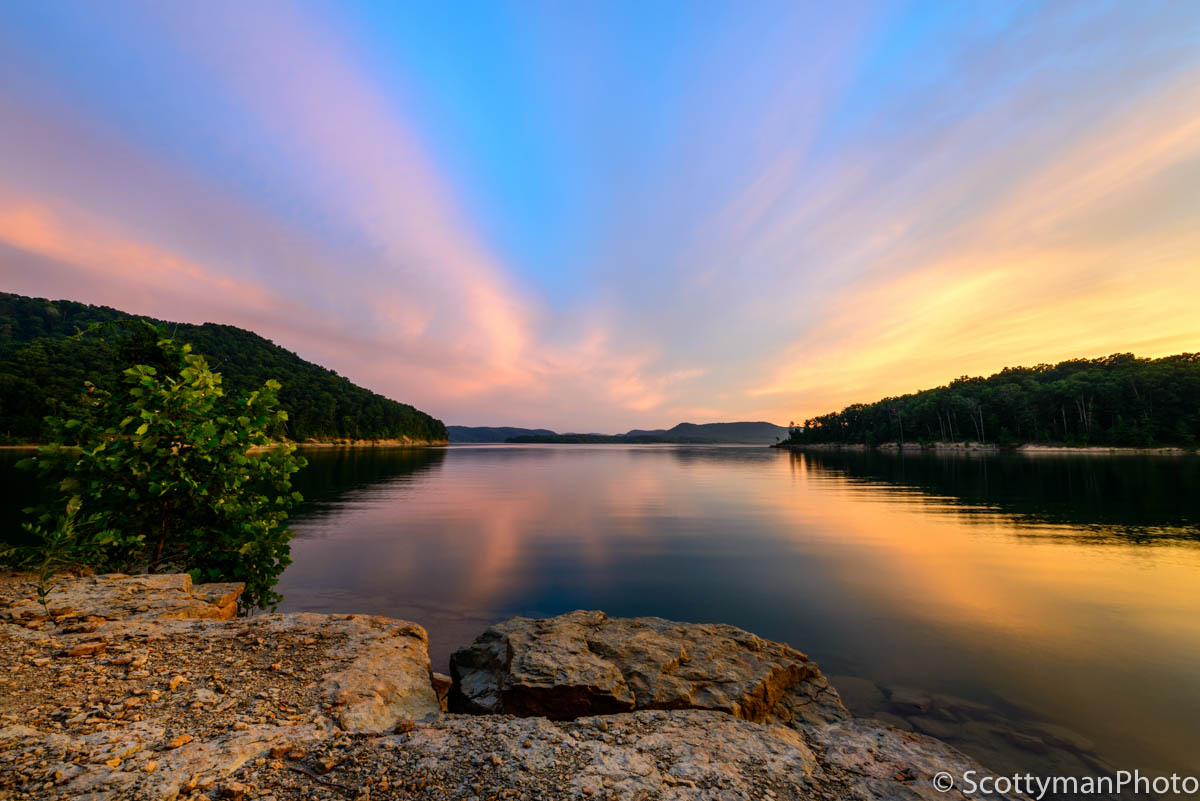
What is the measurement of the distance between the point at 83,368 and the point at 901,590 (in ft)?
516

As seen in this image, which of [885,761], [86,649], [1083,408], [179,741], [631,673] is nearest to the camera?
[179,741]

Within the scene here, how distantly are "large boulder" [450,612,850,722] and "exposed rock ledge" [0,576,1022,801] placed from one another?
0.12 feet

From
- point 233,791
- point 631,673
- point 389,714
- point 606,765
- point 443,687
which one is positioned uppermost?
point 233,791

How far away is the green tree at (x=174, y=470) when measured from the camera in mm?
8688

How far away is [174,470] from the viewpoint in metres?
9.06

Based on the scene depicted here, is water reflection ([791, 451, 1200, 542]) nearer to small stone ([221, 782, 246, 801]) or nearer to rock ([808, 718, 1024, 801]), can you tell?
rock ([808, 718, 1024, 801])

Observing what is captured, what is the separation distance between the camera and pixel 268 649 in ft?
21.5

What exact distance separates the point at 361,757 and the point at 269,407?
8.73 metres

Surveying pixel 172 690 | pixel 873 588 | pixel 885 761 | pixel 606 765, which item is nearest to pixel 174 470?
pixel 172 690

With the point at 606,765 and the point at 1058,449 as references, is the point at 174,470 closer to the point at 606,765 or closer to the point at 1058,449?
the point at 606,765

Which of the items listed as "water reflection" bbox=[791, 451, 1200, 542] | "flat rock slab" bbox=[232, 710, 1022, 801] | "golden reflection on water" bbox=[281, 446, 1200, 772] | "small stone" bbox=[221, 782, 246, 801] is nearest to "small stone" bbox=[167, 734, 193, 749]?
"flat rock slab" bbox=[232, 710, 1022, 801]

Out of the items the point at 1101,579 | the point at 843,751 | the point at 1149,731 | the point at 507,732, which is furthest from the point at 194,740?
the point at 1101,579

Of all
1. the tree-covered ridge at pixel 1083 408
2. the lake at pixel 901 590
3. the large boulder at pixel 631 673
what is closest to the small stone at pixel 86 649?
the large boulder at pixel 631 673

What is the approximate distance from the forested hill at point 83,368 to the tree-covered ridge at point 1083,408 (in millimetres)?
197947
